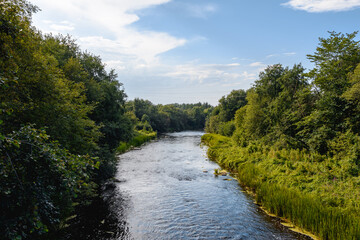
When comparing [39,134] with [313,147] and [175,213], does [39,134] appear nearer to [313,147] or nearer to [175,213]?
[175,213]

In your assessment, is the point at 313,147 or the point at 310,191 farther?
the point at 313,147

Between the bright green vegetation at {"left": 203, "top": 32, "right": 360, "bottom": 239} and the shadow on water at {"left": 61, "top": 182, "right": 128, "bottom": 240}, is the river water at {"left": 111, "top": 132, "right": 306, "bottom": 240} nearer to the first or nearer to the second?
the shadow on water at {"left": 61, "top": 182, "right": 128, "bottom": 240}

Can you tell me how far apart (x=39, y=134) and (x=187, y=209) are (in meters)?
10.9

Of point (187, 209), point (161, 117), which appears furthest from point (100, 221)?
point (161, 117)

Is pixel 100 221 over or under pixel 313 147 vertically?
under

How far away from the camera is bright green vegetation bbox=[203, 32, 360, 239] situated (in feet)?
35.0

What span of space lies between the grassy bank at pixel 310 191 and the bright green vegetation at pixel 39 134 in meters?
10.4

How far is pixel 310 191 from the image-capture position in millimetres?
12938

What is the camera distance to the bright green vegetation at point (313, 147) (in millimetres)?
10656

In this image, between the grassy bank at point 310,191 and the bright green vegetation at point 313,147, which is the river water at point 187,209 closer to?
the grassy bank at point 310,191

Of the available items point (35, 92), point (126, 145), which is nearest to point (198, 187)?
point (35, 92)

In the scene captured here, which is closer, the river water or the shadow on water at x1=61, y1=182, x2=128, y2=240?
the shadow on water at x1=61, y1=182, x2=128, y2=240

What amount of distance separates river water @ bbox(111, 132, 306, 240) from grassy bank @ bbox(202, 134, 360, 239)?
3.36 feet

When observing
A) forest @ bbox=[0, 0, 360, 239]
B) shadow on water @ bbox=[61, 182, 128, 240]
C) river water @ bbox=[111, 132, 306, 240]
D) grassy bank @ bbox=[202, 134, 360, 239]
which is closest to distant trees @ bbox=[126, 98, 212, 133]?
forest @ bbox=[0, 0, 360, 239]
